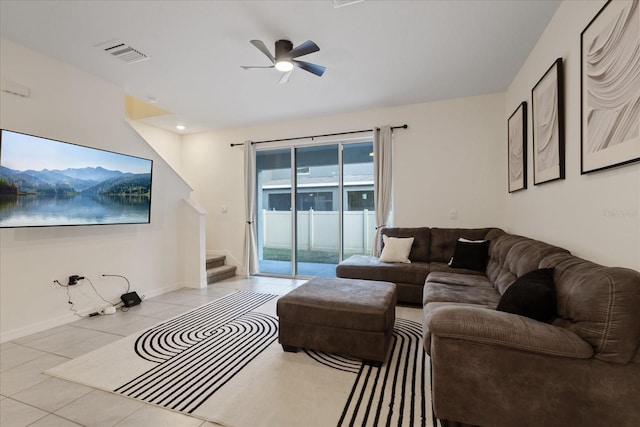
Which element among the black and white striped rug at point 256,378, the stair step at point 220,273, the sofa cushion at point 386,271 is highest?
the sofa cushion at point 386,271

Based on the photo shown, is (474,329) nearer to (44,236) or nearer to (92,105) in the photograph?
(44,236)

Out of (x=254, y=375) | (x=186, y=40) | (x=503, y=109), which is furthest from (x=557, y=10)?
(x=254, y=375)

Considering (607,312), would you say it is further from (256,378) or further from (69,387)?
(69,387)

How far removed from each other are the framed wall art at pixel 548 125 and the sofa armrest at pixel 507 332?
1431 millimetres

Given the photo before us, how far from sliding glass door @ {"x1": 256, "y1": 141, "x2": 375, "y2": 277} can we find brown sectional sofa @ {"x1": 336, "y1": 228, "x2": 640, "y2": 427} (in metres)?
3.35

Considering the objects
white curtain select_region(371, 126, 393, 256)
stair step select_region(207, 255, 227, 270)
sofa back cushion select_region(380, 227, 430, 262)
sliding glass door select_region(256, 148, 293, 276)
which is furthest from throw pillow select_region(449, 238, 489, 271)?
stair step select_region(207, 255, 227, 270)

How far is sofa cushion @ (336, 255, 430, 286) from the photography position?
11.7ft

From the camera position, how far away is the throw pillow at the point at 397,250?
3898 mm

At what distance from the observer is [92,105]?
342 centimetres

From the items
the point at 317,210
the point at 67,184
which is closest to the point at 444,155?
the point at 317,210

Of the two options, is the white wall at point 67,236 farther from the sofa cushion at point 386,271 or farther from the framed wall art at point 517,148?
the framed wall art at point 517,148

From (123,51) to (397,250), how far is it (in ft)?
12.8

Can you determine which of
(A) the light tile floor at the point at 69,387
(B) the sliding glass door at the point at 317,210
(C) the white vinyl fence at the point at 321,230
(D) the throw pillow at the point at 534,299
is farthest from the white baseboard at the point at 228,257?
(D) the throw pillow at the point at 534,299

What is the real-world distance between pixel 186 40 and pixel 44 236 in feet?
8.10
